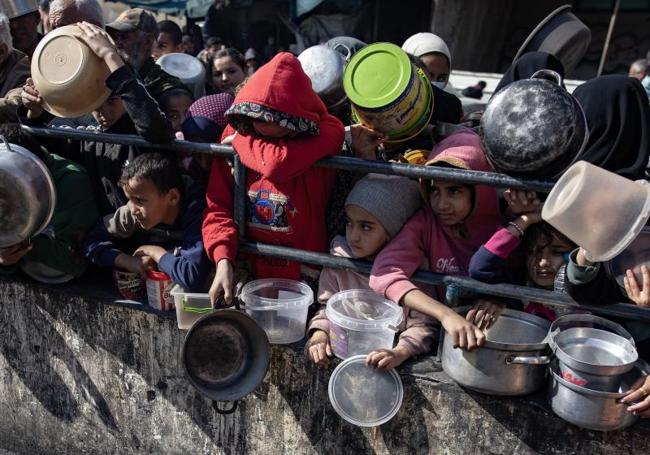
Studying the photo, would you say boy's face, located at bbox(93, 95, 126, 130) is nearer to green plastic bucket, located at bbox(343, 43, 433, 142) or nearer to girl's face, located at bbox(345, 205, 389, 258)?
green plastic bucket, located at bbox(343, 43, 433, 142)

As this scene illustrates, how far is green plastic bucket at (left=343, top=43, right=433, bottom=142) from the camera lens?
2.29 m

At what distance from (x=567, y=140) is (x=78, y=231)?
7.62 ft

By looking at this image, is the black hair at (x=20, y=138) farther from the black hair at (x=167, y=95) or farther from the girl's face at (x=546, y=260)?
the girl's face at (x=546, y=260)

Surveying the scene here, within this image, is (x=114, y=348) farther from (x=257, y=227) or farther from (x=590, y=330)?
(x=590, y=330)

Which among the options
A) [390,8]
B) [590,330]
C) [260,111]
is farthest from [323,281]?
[390,8]

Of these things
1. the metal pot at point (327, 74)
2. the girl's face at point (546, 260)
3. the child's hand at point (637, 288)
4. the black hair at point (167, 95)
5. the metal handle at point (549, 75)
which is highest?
the metal handle at point (549, 75)

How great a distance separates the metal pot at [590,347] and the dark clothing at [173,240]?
1511 millimetres

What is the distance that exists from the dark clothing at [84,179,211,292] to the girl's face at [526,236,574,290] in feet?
4.65

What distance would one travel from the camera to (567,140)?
1.83 metres

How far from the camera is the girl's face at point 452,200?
2182 mm

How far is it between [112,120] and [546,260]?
2.21 meters

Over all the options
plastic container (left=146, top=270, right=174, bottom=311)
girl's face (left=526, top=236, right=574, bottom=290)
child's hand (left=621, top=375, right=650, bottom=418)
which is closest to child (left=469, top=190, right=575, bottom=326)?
girl's face (left=526, top=236, right=574, bottom=290)

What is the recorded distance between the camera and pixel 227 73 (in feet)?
16.7

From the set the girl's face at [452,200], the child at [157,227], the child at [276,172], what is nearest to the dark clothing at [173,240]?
the child at [157,227]
